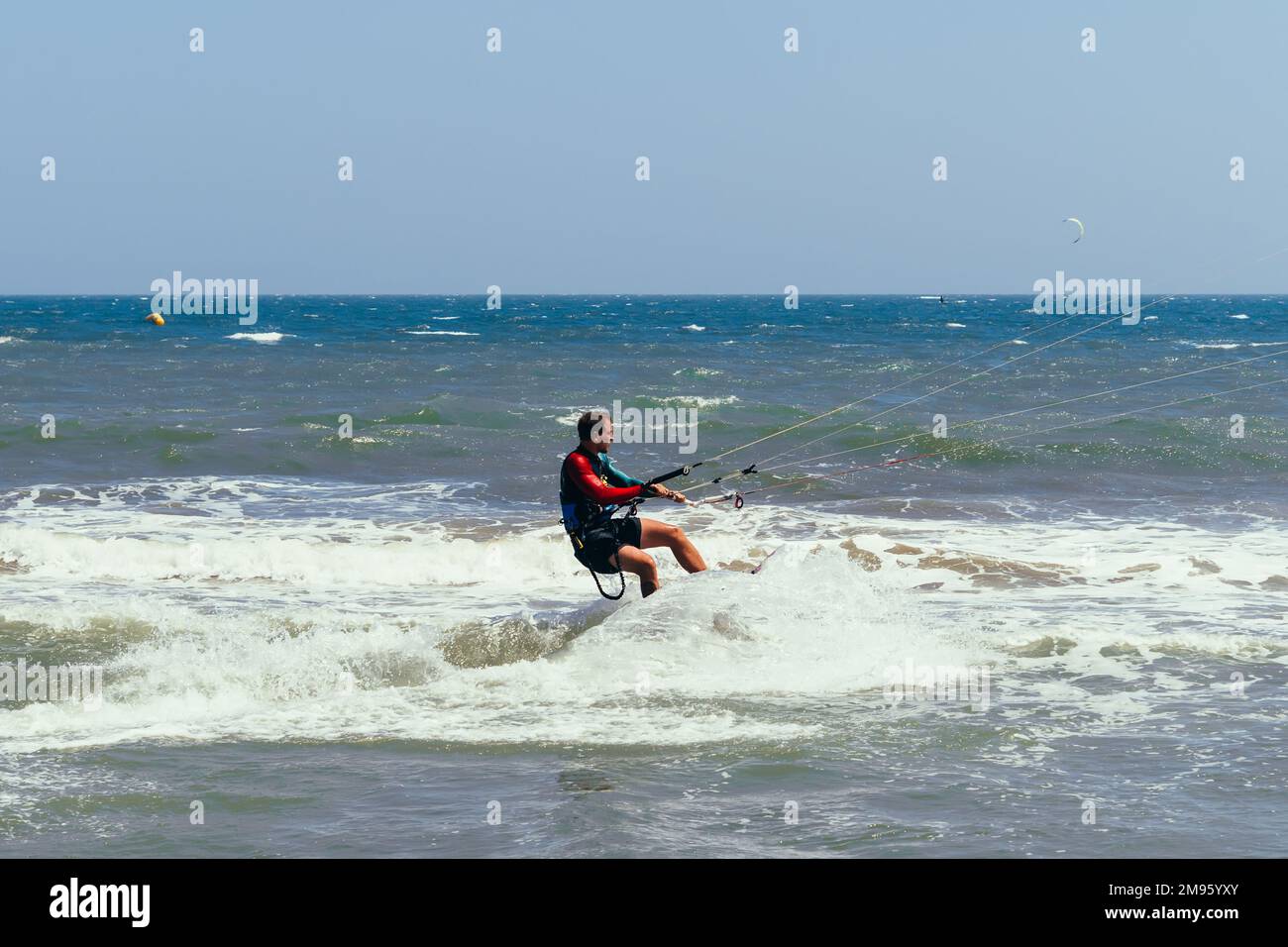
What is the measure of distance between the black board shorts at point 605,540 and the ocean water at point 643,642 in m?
0.44

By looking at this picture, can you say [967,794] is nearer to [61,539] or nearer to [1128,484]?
[61,539]

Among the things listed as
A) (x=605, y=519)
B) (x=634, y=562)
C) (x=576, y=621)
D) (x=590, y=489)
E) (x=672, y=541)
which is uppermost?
(x=590, y=489)

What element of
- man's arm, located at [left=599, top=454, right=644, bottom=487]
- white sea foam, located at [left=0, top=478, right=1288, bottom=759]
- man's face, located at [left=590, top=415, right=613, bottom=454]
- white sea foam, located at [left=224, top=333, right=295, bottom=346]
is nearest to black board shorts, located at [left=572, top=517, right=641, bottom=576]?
man's arm, located at [left=599, top=454, right=644, bottom=487]

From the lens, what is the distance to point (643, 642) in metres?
9.86

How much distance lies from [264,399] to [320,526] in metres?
15.5

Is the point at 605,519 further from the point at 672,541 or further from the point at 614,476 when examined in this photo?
the point at 672,541

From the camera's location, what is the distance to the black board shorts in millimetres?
10258

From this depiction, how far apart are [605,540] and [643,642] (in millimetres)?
868

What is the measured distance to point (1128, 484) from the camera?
68.1ft

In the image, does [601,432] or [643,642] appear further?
[601,432]

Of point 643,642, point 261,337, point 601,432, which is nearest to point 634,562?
point 643,642

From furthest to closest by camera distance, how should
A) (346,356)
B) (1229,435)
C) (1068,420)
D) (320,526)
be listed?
1. (346,356)
2. (1068,420)
3. (1229,435)
4. (320,526)

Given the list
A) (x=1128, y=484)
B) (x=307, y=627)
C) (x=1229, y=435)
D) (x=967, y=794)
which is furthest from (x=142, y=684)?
(x=1229, y=435)

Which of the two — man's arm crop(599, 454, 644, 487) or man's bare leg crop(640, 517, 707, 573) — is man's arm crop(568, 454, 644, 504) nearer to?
man's arm crop(599, 454, 644, 487)
